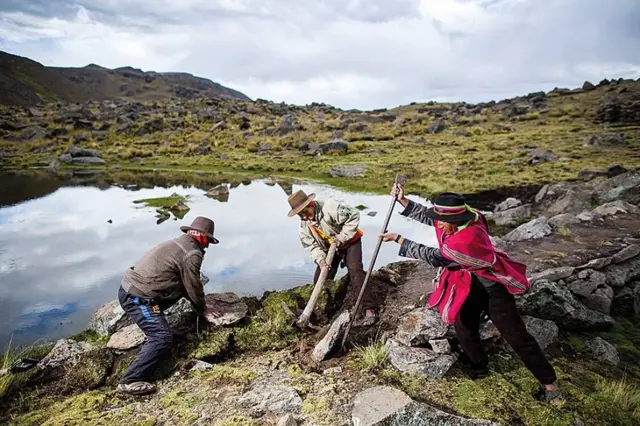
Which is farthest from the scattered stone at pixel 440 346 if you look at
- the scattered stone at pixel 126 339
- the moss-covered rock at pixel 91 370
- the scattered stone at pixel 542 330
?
the moss-covered rock at pixel 91 370

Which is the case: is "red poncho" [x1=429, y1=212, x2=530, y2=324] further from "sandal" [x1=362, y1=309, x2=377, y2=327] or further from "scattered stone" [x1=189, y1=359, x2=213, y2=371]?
"scattered stone" [x1=189, y1=359, x2=213, y2=371]

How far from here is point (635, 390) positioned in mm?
5754

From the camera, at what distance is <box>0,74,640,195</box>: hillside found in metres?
28.4

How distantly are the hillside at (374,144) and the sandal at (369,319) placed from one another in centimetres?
1771

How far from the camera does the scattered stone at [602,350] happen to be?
23.0 feet

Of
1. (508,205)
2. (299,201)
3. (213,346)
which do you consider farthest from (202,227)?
(508,205)

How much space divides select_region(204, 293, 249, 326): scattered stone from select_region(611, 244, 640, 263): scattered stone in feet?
27.9

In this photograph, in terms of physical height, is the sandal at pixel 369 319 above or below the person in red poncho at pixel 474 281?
below

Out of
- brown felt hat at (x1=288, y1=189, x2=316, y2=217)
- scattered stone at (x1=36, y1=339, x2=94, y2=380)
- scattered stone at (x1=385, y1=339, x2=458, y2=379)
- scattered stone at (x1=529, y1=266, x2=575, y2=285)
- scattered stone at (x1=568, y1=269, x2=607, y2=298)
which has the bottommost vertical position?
scattered stone at (x1=36, y1=339, x2=94, y2=380)

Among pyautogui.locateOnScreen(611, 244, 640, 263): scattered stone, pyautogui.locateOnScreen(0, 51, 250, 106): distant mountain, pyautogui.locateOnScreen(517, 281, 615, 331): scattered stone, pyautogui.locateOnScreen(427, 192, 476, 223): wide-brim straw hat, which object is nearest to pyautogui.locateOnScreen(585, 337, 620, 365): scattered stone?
pyautogui.locateOnScreen(517, 281, 615, 331): scattered stone

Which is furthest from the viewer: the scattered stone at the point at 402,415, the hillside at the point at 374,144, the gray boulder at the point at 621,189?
the hillside at the point at 374,144

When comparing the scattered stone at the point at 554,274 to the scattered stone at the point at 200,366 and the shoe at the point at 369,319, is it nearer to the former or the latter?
the shoe at the point at 369,319

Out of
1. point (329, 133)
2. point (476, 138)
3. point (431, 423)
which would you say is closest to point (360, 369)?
point (431, 423)

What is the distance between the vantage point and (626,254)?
1009 centimetres
